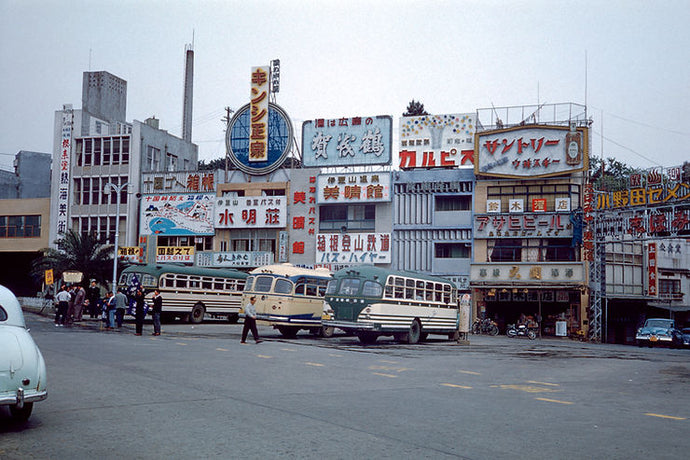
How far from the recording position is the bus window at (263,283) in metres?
29.2

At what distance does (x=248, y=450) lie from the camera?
7.67 m

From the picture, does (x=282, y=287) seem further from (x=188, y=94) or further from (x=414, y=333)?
(x=188, y=94)

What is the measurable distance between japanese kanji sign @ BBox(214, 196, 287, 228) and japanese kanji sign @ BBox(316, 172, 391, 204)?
3.24 metres

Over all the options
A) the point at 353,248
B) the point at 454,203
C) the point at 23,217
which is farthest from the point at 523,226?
the point at 23,217

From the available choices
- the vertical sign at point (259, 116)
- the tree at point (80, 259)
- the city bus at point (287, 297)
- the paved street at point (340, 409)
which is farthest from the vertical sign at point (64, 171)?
the paved street at point (340, 409)

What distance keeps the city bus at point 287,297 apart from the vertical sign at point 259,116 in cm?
2360

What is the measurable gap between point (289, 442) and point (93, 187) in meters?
54.4

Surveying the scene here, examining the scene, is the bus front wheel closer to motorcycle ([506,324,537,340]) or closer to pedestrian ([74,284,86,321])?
motorcycle ([506,324,537,340])

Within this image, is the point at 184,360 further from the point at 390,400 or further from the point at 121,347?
the point at 390,400

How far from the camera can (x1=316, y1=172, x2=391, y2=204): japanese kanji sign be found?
160 feet

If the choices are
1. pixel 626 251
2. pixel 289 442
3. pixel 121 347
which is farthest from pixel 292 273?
pixel 626 251

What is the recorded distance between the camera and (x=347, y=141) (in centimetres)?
5038

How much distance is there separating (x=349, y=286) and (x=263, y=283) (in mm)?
4782

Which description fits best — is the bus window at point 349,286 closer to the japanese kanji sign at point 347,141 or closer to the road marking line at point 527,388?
the road marking line at point 527,388
